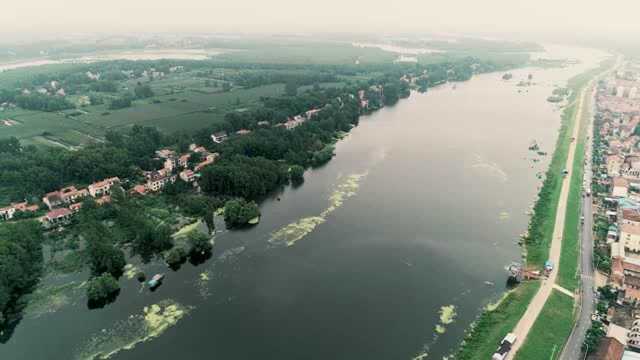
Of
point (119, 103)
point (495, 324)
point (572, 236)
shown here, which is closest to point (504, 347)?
point (495, 324)

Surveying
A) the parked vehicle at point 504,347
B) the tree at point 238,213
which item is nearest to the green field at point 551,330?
the parked vehicle at point 504,347

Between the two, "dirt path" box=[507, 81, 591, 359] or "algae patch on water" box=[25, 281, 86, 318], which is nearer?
"dirt path" box=[507, 81, 591, 359]

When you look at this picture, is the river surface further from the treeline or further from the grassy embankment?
the grassy embankment

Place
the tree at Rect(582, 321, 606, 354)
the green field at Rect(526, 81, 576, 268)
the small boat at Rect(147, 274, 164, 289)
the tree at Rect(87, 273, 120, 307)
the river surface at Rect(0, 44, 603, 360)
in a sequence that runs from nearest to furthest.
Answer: the tree at Rect(582, 321, 606, 354)
the river surface at Rect(0, 44, 603, 360)
the tree at Rect(87, 273, 120, 307)
the small boat at Rect(147, 274, 164, 289)
the green field at Rect(526, 81, 576, 268)

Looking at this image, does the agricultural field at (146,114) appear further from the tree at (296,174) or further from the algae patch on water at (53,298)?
the algae patch on water at (53,298)

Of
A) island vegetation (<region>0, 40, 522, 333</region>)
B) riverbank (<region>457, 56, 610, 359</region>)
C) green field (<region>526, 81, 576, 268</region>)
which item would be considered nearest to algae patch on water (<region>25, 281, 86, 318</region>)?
island vegetation (<region>0, 40, 522, 333</region>)

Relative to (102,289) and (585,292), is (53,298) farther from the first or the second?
(585,292)

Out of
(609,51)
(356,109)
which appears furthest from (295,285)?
(609,51)

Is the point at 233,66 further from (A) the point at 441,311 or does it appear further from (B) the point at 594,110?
(A) the point at 441,311

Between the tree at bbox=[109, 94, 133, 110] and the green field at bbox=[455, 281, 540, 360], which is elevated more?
the tree at bbox=[109, 94, 133, 110]
